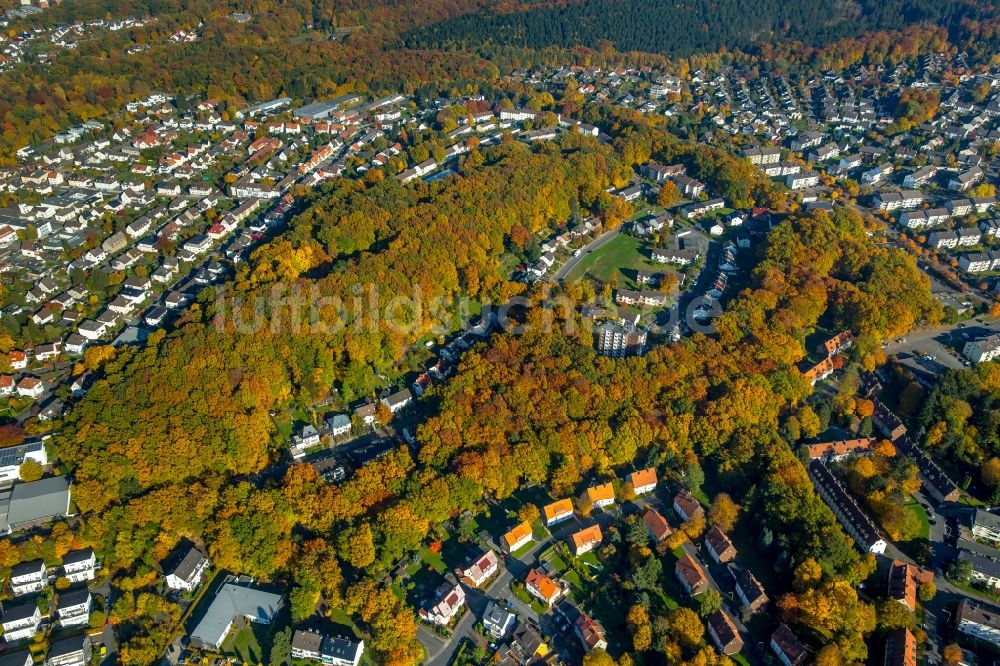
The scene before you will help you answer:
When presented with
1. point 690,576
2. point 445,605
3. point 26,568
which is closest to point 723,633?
point 690,576

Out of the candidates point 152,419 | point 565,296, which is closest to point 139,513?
point 152,419

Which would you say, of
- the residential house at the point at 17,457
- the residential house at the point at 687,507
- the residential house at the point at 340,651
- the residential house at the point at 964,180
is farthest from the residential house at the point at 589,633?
the residential house at the point at 964,180

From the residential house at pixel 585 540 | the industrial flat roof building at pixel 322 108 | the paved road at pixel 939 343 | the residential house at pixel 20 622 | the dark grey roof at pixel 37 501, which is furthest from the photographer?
the industrial flat roof building at pixel 322 108

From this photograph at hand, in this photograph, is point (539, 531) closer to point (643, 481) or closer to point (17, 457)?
point (643, 481)

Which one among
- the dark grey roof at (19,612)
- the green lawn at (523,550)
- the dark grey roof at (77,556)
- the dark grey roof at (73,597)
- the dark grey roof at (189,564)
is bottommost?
the green lawn at (523,550)

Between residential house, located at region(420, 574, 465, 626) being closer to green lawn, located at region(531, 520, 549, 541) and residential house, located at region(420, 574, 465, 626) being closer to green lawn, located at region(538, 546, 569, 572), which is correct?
green lawn, located at region(538, 546, 569, 572)

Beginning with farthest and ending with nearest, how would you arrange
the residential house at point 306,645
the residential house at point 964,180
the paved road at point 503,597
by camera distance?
the residential house at point 964,180, the paved road at point 503,597, the residential house at point 306,645

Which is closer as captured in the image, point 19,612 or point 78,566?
point 19,612

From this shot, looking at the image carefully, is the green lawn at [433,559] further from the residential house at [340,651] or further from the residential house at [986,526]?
the residential house at [986,526]
